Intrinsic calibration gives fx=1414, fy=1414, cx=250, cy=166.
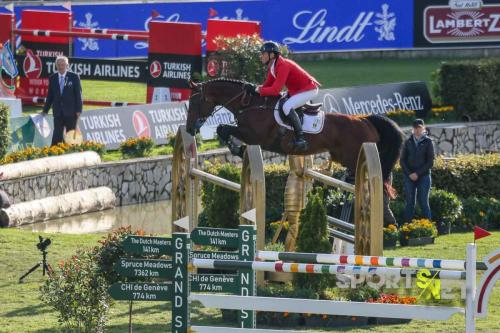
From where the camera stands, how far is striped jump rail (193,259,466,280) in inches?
449

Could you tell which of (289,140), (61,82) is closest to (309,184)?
(289,140)

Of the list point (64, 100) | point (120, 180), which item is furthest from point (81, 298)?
point (64, 100)

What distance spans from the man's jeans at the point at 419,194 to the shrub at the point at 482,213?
1.02 metres

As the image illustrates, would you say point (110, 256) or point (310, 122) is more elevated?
point (310, 122)

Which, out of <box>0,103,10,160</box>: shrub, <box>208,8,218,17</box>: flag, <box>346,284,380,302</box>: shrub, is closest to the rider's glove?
<box>346,284,380,302</box>: shrub

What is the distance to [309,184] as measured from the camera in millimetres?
18484

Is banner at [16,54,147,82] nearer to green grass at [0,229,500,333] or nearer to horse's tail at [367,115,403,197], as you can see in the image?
green grass at [0,229,500,333]

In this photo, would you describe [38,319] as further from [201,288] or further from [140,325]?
[201,288]

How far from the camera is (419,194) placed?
865 inches

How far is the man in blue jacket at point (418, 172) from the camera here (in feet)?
71.7

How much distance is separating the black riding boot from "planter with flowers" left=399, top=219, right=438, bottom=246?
311cm

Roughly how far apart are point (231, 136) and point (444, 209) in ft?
16.5

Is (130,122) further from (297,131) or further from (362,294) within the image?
(362,294)

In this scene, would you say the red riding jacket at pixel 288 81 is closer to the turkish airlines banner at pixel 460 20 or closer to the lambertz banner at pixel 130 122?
the lambertz banner at pixel 130 122
